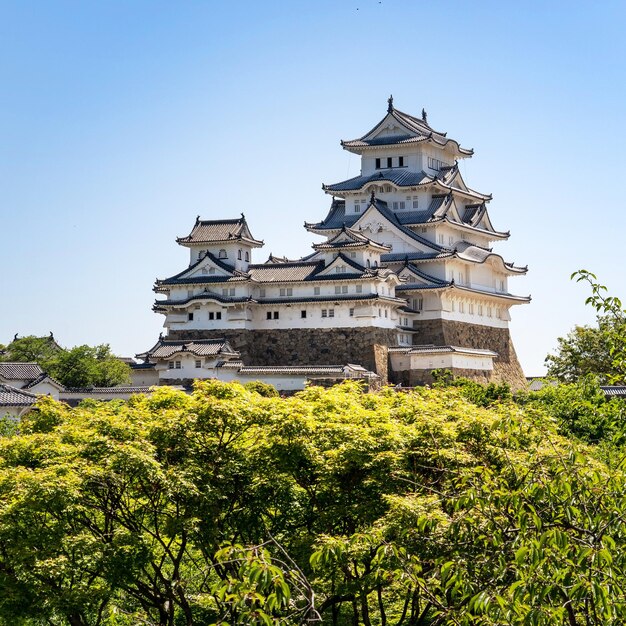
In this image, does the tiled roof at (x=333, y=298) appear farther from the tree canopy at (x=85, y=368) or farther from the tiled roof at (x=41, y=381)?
the tiled roof at (x=41, y=381)

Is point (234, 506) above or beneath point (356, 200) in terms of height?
beneath

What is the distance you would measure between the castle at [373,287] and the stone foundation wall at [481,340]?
122mm

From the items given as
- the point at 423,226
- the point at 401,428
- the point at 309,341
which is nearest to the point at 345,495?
the point at 401,428

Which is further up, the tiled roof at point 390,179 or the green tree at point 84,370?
the tiled roof at point 390,179

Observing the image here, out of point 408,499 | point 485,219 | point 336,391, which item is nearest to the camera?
point 408,499

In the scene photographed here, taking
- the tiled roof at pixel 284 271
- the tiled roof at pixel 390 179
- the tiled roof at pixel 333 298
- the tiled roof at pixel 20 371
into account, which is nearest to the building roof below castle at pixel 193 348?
the tiled roof at pixel 333 298

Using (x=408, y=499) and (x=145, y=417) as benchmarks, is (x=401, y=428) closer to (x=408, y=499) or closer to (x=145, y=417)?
(x=408, y=499)

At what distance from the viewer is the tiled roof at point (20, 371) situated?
65.8m

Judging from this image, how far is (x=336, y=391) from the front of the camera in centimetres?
2967

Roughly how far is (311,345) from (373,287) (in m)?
5.81

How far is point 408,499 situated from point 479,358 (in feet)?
167

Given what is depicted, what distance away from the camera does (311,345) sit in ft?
227

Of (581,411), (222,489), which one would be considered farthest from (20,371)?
(222,489)

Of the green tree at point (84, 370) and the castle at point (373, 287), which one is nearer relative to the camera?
→ the castle at point (373, 287)
